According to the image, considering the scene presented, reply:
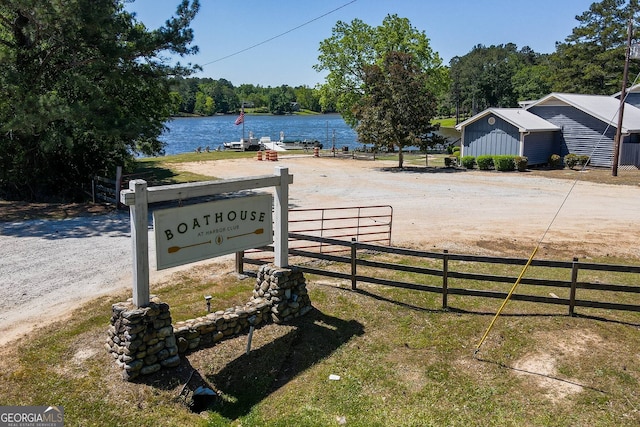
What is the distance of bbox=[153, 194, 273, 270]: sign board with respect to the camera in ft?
24.8

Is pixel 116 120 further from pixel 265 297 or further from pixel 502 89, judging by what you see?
pixel 502 89

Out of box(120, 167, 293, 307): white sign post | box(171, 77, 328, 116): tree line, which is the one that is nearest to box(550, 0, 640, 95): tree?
box(120, 167, 293, 307): white sign post

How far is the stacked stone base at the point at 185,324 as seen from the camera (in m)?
6.98

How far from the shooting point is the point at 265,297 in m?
9.13

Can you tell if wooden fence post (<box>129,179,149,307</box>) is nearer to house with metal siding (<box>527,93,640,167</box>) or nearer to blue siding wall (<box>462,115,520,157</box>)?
blue siding wall (<box>462,115,520,157</box>)

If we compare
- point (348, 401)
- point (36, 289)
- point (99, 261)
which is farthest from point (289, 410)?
point (99, 261)

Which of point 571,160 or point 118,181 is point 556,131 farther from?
point 118,181

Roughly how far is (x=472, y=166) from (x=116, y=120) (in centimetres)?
2211

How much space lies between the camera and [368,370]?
732 centimetres

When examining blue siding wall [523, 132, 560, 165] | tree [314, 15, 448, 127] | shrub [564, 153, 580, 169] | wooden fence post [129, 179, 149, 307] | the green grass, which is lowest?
the green grass

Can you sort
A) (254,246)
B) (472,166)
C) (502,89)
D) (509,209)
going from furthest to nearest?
(502,89) < (472,166) < (509,209) < (254,246)

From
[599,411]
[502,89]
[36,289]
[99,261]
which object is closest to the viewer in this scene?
[599,411]

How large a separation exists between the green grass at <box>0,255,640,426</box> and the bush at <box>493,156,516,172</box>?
74.8 ft

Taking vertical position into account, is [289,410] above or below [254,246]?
below
